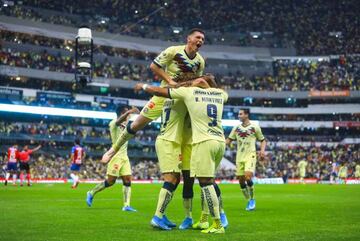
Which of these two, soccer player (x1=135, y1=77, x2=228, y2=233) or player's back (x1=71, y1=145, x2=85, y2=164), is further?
player's back (x1=71, y1=145, x2=85, y2=164)

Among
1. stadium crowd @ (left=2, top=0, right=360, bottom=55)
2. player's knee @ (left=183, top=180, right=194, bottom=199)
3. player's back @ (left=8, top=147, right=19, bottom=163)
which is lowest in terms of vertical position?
player's back @ (left=8, top=147, right=19, bottom=163)

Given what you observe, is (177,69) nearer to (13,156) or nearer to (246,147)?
(246,147)

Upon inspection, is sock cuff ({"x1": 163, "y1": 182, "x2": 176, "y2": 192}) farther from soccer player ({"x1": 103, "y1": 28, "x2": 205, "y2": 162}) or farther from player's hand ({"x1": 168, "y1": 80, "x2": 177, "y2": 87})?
player's hand ({"x1": 168, "y1": 80, "x2": 177, "y2": 87})

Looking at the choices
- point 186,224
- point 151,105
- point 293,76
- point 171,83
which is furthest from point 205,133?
point 293,76

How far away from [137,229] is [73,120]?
59.3 m

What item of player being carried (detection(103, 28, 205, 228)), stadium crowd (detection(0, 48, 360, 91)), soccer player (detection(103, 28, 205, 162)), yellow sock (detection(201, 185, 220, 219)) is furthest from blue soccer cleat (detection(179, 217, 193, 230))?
stadium crowd (detection(0, 48, 360, 91))

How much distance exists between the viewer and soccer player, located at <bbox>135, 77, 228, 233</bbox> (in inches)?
332

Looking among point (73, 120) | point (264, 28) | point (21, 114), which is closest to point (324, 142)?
point (264, 28)

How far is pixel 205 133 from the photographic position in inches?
336

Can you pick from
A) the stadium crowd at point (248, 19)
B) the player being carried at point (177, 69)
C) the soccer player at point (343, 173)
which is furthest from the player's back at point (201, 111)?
the stadium crowd at point (248, 19)

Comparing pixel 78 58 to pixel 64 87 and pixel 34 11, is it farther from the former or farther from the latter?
pixel 34 11

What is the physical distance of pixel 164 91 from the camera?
864 centimetres

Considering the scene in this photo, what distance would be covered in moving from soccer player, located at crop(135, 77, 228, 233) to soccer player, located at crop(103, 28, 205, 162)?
67 centimetres

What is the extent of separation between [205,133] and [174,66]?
5.42 feet
